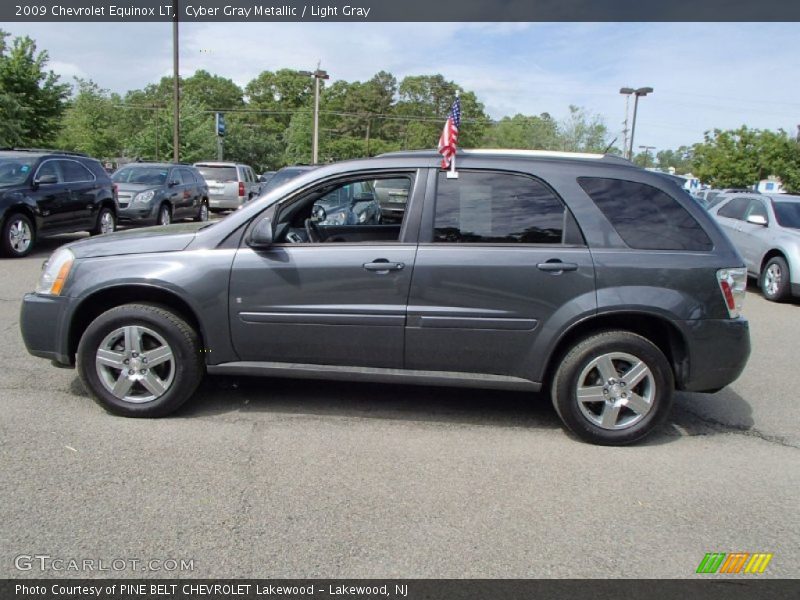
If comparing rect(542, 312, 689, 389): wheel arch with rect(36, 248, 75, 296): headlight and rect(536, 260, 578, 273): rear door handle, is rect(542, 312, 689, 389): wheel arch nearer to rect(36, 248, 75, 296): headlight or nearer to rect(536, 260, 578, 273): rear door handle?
rect(536, 260, 578, 273): rear door handle

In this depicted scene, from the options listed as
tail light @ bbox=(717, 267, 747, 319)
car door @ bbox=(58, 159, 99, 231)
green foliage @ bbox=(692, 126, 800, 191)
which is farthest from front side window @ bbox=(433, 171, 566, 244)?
green foliage @ bbox=(692, 126, 800, 191)

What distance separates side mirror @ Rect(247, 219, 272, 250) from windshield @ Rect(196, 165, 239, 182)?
17.4 meters

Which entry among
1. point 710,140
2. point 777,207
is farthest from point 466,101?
point 777,207

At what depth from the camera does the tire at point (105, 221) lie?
39.4 feet

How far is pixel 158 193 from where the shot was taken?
13.9m

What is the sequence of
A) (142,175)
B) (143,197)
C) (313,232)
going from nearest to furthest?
(313,232) < (143,197) < (142,175)

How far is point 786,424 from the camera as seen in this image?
4570 mm

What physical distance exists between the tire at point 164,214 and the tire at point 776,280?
12044 mm

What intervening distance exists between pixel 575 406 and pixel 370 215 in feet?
8.16

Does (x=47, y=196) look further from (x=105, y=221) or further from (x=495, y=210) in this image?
(x=495, y=210)

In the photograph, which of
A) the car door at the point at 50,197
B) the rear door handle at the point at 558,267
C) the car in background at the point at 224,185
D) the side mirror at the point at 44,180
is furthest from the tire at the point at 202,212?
the rear door handle at the point at 558,267

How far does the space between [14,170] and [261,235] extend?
28.2 ft

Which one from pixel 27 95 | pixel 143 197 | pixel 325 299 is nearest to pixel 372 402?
pixel 325 299
